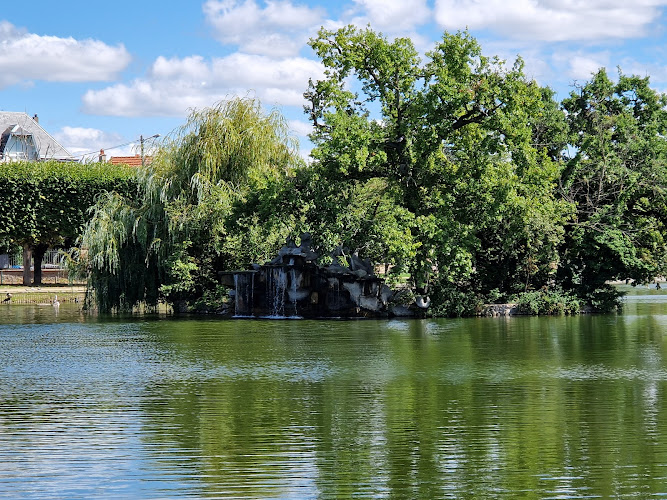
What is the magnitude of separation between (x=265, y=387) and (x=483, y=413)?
4724 mm

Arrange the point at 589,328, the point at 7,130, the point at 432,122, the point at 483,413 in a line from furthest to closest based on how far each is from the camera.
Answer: the point at 7,130
the point at 432,122
the point at 589,328
the point at 483,413

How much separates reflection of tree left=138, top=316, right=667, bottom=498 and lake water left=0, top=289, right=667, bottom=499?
0.04 meters

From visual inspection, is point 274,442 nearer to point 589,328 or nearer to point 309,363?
point 309,363

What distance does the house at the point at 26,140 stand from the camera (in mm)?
87625

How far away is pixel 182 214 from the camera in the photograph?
39.9 m

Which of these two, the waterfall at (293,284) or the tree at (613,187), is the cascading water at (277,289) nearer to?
the waterfall at (293,284)

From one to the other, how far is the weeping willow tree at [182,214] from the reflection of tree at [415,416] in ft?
45.1

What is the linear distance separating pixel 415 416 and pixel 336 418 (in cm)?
115

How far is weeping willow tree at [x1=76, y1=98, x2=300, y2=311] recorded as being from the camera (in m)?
40.0

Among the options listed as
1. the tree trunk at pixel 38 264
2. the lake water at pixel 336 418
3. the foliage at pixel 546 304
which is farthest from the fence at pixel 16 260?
the lake water at pixel 336 418

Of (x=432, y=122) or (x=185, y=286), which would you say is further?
(x=185, y=286)

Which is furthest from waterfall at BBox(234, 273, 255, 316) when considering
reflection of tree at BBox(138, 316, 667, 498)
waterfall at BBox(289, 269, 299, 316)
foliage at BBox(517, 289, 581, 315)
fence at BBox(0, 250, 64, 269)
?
fence at BBox(0, 250, 64, 269)

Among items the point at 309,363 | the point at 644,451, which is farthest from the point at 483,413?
the point at 309,363

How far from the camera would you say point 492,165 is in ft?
117
